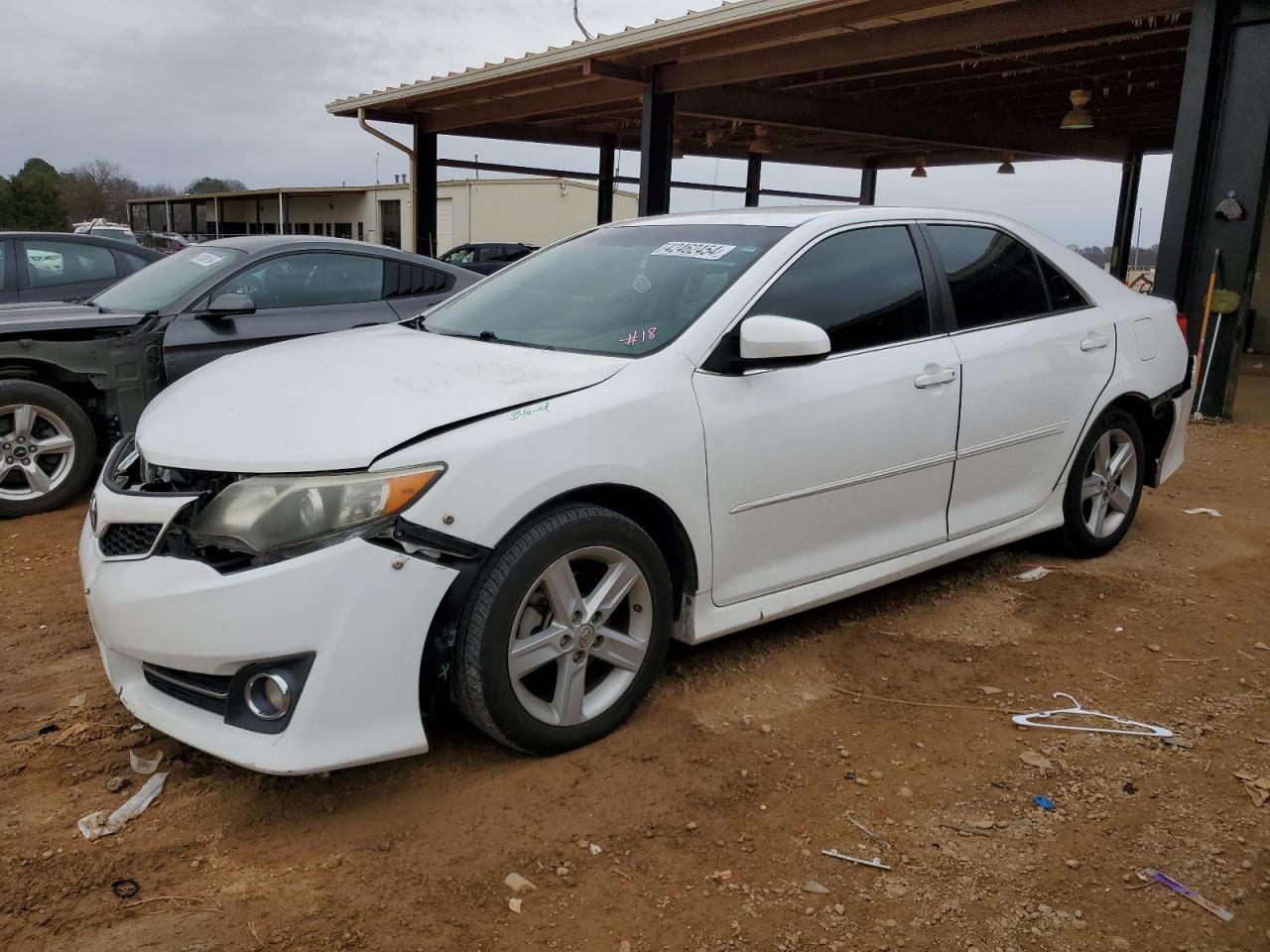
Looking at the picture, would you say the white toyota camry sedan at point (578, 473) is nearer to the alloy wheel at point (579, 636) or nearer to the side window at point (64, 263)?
the alloy wheel at point (579, 636)

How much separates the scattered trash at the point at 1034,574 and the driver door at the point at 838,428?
0.88 m

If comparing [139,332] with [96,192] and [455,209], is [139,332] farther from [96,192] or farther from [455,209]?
[96,192]

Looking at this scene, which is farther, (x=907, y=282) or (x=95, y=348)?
(x=95, y=348)

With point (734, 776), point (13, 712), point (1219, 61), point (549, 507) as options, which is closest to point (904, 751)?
point (734, 776)

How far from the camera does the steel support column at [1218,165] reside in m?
8.05

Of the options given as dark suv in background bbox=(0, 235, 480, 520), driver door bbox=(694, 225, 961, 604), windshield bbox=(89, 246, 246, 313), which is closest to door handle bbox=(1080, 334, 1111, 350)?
driver door bbox=(694, 225, 961, 604)

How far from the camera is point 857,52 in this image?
10.4 meters

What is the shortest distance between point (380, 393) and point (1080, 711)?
2.46m

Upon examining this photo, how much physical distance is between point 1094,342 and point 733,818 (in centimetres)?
297

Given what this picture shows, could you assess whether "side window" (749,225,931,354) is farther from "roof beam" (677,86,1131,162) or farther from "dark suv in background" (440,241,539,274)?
"dark suv in background" (440,241,539,274)

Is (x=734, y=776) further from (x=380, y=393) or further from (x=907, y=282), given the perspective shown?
(x=907, y=282)

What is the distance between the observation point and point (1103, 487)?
477 cm

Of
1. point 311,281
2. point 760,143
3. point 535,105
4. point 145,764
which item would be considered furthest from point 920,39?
point 145,764

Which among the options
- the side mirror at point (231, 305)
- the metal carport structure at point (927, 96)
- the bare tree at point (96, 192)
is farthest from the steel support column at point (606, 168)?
the bare tree at point (96, 192)
